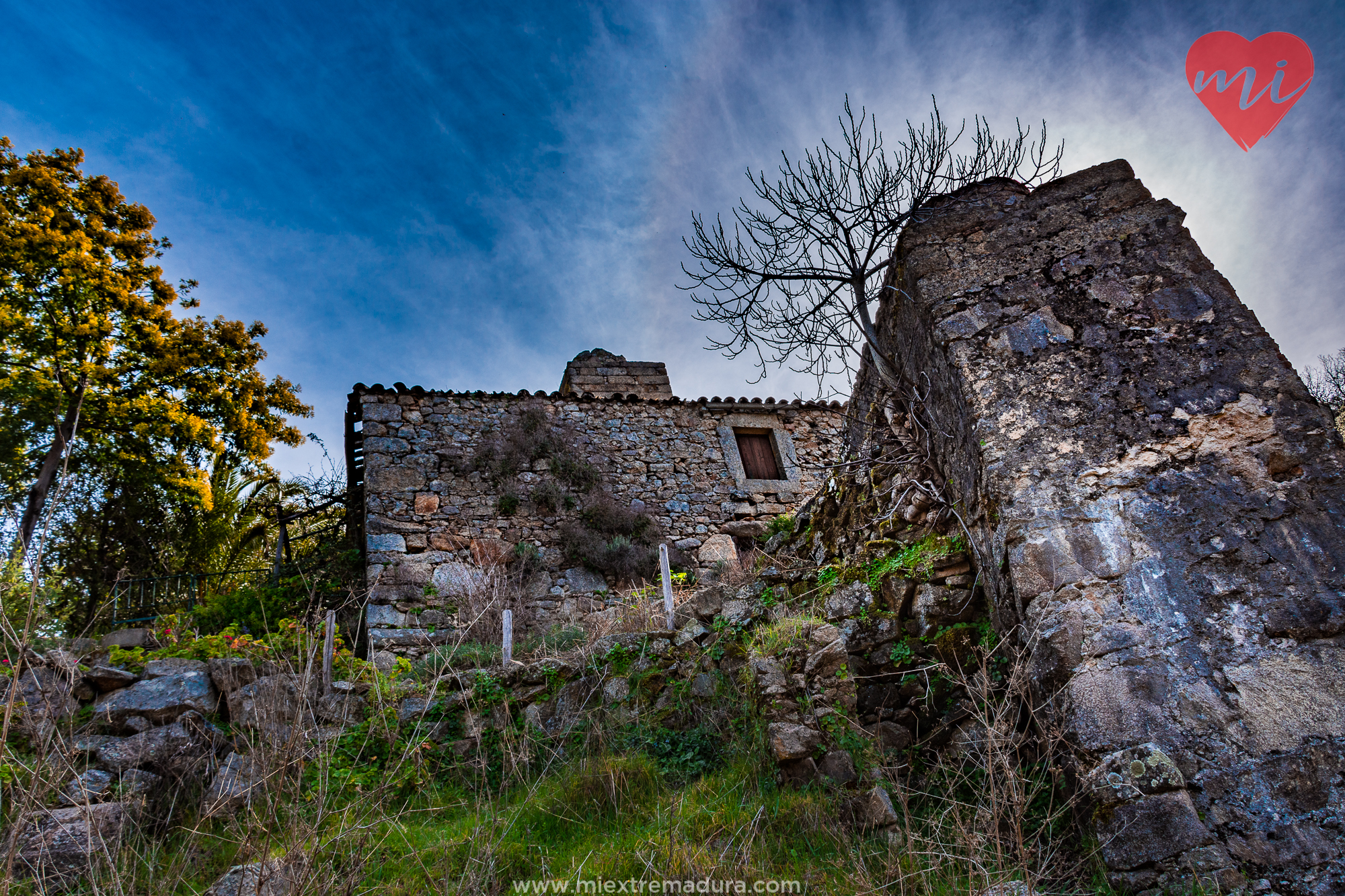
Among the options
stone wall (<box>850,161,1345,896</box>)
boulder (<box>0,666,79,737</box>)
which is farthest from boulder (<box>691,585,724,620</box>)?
boulder (<box>0,666,79,737</box>)

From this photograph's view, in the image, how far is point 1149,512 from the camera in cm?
281

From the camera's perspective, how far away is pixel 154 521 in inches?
451

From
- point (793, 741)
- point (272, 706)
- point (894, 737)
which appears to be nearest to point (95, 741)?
point (272, 706)

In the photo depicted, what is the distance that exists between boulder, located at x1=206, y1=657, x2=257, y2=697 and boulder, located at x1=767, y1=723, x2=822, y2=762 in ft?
12.3

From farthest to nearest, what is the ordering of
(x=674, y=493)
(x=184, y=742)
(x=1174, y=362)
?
(x=674, y=493) < (x=184, y=742) < (x=1174, y=362)

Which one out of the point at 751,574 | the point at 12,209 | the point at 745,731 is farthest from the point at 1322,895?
the point at 12,209

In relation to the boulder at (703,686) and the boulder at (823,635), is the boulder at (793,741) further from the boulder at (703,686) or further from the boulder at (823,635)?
the boulder at (703,686)

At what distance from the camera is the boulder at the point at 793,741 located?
11.2 feet

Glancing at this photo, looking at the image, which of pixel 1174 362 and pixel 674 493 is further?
pixel 674 493

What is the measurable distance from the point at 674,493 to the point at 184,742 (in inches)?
245

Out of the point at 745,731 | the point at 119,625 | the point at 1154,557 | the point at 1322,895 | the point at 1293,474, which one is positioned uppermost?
the point at 119,625

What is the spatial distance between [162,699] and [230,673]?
45 centimetres

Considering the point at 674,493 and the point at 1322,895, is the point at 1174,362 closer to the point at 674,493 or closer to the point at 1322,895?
the point at 1322,895

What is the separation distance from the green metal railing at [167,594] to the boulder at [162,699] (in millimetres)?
4281
